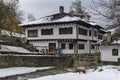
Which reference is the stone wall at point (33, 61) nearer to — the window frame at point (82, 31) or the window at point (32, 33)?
the window frame at point (82, 31)

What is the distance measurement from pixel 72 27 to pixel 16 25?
32.4 ft

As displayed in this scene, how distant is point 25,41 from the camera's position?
5356cm

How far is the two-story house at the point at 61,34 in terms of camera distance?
48156 mm

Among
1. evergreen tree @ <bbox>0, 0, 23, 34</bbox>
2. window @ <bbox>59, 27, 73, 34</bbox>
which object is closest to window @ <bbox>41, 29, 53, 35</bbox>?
window @ <bbox>59, 27, 73, 34</bbox>

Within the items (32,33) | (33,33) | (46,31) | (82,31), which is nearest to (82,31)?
(82,31)

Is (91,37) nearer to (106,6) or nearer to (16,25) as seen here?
(16,25)

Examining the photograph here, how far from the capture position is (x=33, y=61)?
114ft

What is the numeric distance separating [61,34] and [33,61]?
50.7 feet

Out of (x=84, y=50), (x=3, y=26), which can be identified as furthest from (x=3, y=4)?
(x=84, y=50)

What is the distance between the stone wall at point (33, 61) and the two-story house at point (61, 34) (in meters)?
8.11

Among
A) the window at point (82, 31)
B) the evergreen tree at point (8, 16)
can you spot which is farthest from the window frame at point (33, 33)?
the window at point (82, 31)

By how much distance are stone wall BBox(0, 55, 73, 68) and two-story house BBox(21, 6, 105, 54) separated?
8113 millimetres

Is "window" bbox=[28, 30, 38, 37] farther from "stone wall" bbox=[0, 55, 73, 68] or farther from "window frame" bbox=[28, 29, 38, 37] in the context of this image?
"stone wall" bbox=[0, 55, 73, 68]

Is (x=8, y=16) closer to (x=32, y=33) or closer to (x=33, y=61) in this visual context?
(x=32, y=33)
